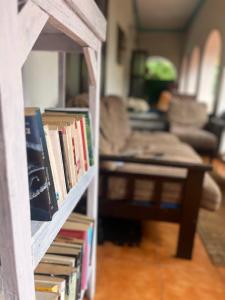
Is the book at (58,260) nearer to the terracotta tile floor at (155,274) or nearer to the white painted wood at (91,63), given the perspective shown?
the terracotta tile floor at (155,274)

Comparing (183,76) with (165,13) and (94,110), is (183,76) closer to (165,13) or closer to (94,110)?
(165,13)

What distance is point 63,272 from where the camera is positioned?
90 cm

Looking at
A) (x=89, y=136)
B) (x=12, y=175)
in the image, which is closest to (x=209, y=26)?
(x=89, y=136)

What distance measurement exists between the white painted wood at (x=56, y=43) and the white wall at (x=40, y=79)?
0.27 m

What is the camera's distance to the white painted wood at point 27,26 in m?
0.45

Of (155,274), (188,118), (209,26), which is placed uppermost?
(209,26)

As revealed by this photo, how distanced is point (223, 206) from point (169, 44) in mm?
6969

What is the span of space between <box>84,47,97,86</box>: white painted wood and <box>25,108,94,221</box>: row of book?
14 centimetres

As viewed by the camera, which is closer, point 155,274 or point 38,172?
point 38,172

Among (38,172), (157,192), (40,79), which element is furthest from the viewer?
(157,192)

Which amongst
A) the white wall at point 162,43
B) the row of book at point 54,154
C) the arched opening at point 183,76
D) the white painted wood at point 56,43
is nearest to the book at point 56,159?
the row of book at point 54,154

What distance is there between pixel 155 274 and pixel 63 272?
0.81 m

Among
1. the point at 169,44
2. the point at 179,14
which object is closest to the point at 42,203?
the point at 179,14

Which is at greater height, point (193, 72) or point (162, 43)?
point (162, 43)
